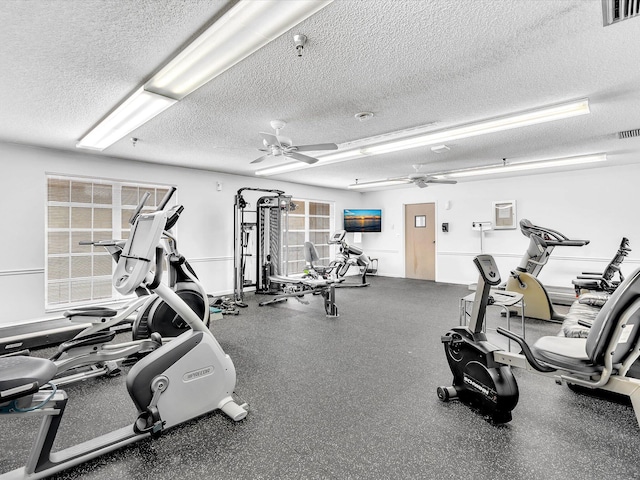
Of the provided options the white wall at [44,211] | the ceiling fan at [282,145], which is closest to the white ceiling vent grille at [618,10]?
the ceiling fan at [282,145]

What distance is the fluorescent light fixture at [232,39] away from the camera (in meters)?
1.50

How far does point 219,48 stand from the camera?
1.85 metres

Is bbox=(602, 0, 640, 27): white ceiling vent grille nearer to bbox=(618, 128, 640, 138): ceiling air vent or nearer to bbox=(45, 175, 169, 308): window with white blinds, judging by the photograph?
bbox=(618, 128, 640, 138): ceiling air vent

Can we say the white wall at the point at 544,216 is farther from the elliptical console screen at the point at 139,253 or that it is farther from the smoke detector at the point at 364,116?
the elliptical console screen at the point at 139,253

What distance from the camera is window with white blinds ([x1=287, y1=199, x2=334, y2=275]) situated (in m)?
8.05

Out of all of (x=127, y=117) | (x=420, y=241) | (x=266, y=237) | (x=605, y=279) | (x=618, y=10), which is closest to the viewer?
(x=618, y=10)

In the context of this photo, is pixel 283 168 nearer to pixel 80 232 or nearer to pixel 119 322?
pixel 80 232

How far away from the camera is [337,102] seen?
295 centimetres

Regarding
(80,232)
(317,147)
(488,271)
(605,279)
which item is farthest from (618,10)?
(80,232)

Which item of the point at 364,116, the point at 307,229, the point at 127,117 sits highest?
the point at 364,116

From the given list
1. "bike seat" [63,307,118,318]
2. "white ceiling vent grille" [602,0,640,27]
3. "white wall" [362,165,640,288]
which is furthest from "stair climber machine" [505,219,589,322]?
"bike seat" [63,307,118,318]

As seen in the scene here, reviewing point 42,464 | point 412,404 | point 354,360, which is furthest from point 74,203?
point 412,404

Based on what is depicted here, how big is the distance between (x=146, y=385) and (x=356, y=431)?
1.37 m

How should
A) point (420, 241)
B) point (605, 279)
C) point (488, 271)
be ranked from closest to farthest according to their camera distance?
point (488, 271)
point (605, 279)
point (420, 241)
